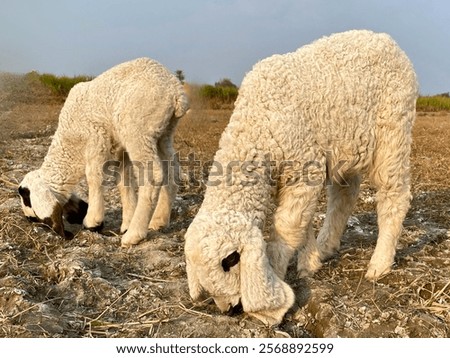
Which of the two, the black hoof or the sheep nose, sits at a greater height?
the black hoof

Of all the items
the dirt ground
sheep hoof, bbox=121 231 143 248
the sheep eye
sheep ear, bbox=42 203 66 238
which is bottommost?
the dirt ground

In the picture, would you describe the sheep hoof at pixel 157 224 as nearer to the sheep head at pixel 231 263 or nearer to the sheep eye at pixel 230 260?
the sheep head at pixel 231 263

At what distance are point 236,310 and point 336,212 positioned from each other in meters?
2.07

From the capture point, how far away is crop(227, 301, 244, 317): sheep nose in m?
4.43

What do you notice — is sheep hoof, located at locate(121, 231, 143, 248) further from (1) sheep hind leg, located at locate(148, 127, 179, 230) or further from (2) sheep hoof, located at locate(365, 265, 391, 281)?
(2) sheep hoof, located at locate(365, 265, 391, 281)

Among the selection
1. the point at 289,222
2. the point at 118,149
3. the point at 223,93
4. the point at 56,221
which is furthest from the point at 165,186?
the point at 223,93

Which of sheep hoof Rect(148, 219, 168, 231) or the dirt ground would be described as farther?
sheep hoof Rect(148, 219, 168, 231)

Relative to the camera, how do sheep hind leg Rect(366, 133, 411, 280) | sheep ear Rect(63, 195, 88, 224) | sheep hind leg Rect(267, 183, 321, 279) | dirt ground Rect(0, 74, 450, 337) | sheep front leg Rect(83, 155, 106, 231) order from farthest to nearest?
sheep ear Rect(63, 195, 88, 224) < sheep front leg Rect(83, 155, 106, 231) < sheep hind leg Rect(366, 133, 411, 280) < sheep hind leg Rect(267, 183, 321, 279) < dirt ground Rect(0, 74, 450, 337)

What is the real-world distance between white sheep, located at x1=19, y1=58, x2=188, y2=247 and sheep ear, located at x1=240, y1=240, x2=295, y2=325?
2.88 m

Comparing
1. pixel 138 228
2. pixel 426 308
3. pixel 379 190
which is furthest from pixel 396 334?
pixel 138 228

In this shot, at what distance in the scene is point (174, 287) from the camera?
213 inches

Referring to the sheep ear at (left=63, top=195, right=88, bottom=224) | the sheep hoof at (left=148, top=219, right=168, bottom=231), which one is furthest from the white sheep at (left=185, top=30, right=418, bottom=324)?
the sheep ear at (left=63, top=195, right=88, bottom=224)

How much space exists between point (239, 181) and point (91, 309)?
190 cm

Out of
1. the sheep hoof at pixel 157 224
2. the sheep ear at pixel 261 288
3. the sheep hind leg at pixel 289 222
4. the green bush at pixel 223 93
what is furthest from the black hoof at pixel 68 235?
the green bush at pixel 223 93
